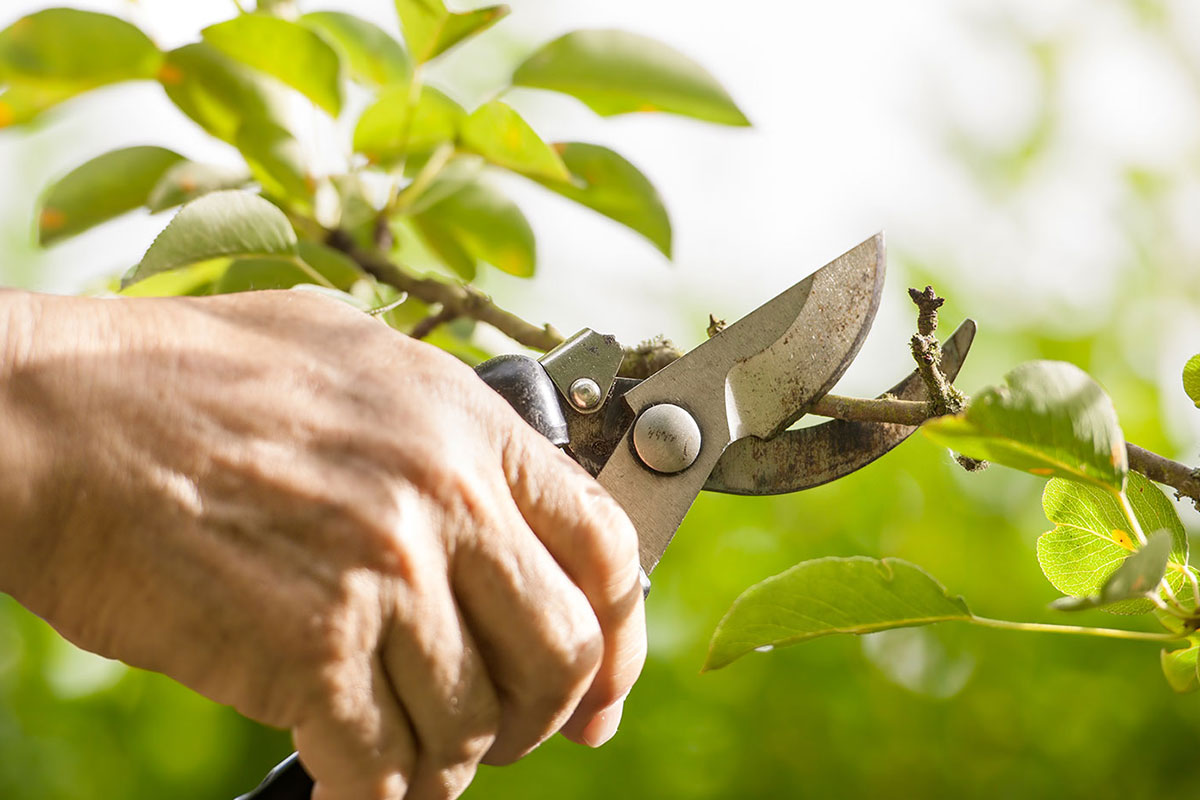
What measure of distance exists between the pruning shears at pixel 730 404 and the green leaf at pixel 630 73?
0.22 meters

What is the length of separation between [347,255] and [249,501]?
0.39 meters

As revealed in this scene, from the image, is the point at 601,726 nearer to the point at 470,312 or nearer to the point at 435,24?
the point at 470,312

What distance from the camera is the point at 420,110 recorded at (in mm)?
741

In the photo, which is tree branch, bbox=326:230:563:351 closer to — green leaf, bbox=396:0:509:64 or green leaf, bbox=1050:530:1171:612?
green leaf, bbox=396:0:509:64

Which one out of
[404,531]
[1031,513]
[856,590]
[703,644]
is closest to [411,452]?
[404,531]

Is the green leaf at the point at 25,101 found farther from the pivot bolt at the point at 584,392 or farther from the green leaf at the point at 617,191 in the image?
the pivot bolt at the point at 584,392

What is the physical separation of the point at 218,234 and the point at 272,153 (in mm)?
163

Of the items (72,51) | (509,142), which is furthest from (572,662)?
(72,51)

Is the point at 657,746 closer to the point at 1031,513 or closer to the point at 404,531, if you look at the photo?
the point at 1031,513

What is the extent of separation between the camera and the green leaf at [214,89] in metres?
0.70

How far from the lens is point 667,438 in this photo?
517mm

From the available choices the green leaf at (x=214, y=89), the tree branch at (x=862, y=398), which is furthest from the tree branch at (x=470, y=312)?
the green leaf at (x=214, y=89)

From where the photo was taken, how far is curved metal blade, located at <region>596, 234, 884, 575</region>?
1.64 feet

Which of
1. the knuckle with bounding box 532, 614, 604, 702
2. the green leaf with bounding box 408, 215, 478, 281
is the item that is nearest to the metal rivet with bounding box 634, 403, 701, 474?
the knuckle with bounding box 532, 614, 604, 702
